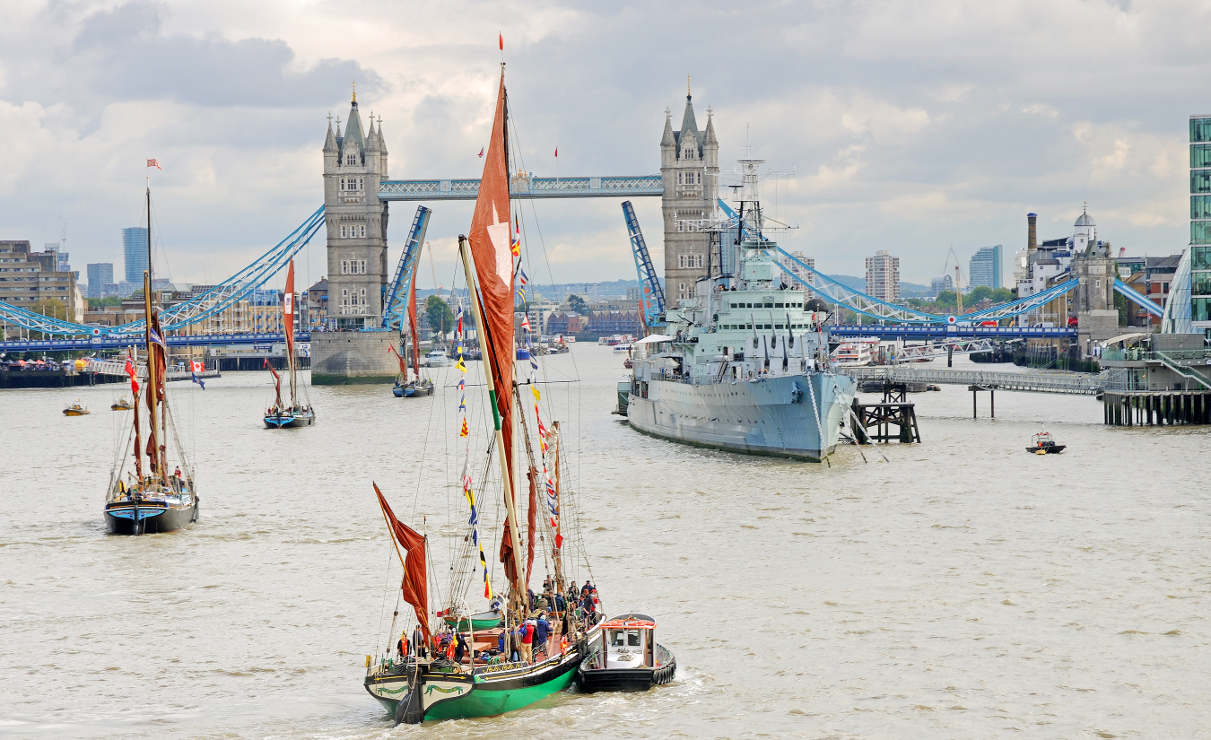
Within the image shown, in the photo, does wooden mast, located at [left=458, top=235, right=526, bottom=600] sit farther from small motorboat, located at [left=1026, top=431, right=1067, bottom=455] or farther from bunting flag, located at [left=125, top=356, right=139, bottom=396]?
small motorboat, located at [left=1026, top=431, right=1067, bottom=455]

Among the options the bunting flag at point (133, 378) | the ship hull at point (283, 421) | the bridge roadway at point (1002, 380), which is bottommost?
the ship hull at point (283, 421)

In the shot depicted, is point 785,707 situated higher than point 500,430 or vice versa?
point 500,430

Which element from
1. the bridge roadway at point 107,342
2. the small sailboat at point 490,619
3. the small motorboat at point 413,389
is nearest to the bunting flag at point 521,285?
the small sailboat at point 490,619

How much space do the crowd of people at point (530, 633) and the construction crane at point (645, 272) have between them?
10263cm

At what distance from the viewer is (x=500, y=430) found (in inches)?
941

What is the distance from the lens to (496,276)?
2364 cm

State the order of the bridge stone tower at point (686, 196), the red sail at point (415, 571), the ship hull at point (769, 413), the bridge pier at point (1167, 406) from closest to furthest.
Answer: the red sail at point (415, 571)
the ship hull at point (769, 413)
the bridge pier at point (1167, 406)
the bridge stone tower at point (686, 196)

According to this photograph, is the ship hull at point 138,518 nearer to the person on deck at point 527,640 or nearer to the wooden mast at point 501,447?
the wooden mast at point 501,447

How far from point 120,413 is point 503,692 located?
3205 inches

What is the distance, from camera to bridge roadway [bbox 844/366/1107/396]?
75.1 meters

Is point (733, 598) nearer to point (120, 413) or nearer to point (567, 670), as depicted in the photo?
point (567, 670)

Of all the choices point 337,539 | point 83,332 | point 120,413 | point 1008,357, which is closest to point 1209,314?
point 337,539

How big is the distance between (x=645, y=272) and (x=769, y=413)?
259ft

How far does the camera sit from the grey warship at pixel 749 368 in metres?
53.3
